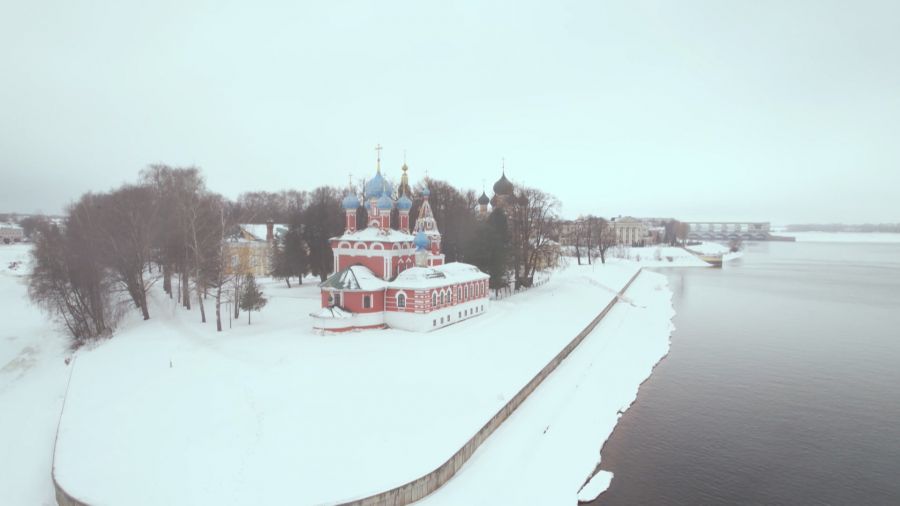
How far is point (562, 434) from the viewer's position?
15.2 m

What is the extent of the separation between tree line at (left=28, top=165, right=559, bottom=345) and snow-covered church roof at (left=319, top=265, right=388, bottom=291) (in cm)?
426

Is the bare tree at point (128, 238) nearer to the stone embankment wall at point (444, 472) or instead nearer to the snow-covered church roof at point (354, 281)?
the snow-covered church roof at point (354, 281)

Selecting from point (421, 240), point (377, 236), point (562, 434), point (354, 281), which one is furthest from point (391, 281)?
point (562, 434)

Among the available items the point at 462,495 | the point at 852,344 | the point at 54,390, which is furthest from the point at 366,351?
the point at 852,344

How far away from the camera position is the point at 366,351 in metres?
20.0

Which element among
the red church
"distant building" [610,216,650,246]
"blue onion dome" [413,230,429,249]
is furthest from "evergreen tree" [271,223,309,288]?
"distant building" [610,216,650,246]

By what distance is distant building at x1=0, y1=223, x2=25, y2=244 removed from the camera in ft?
266

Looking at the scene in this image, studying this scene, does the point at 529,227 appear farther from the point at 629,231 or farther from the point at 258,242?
the point at 629,231

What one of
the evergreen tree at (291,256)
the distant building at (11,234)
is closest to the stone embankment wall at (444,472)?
the evergreen tree at (291,256)

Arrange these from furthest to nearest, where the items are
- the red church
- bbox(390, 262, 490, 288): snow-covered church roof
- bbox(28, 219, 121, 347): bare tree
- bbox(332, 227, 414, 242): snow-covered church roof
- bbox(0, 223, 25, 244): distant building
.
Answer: bbox(0, 223, 25, 244): distant building < bbox(332, 227, 414, 242): snow-covered church roof < bbox(390, 262, 490, 288): snow-covered church roof < the red church < bbox(28, 219, 121, 347): bare tree

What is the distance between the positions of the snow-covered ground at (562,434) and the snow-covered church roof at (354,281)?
963 cm

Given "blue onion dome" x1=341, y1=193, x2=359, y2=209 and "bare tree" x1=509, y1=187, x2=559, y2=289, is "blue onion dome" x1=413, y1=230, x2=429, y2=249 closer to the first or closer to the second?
"blue onion dome" x1=341, y1=193, x2=359, y2=209

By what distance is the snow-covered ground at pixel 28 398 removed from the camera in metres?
12.2

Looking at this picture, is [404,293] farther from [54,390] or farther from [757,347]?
[757,347]
